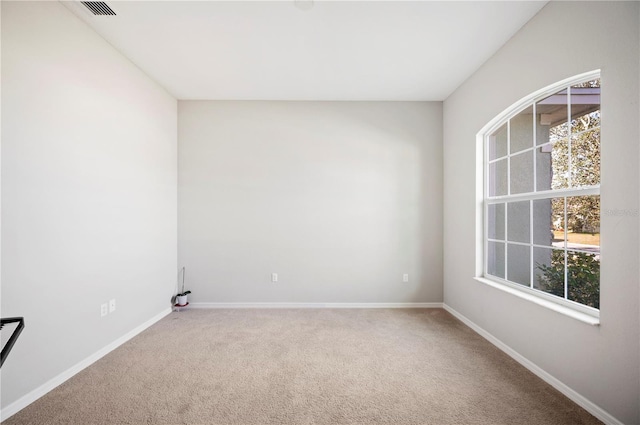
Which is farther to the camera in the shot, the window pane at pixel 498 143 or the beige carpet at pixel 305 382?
the window pane at pixel 498 143

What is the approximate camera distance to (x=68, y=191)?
7.27 ft

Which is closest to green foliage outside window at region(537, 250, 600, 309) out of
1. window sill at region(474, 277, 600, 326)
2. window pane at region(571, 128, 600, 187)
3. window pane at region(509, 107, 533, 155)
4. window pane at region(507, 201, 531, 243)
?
window sill at region(474, 277, 600, 326)

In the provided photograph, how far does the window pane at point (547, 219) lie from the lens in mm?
2213

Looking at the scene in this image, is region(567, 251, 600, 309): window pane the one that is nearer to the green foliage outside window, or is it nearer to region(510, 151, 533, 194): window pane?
the green foliage outside window

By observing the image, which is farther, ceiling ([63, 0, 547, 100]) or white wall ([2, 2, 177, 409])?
ceiling ([63, 0, 547, 100])

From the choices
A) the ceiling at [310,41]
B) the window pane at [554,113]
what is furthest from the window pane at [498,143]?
the ceiling at [310,41]

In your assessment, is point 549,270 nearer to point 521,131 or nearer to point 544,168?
point 544,168

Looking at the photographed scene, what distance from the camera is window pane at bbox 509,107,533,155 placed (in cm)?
260

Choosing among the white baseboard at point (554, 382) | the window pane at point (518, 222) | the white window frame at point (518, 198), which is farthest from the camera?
the window pane at point (518, 222)

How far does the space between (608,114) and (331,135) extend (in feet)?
9.13

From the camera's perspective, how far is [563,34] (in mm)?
2006

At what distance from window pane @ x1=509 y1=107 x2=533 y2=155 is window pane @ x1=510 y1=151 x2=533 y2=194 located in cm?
11

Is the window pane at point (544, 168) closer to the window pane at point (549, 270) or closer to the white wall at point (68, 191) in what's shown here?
the window pane at point (549, 270)

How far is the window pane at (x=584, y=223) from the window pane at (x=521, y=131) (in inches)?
30.8
